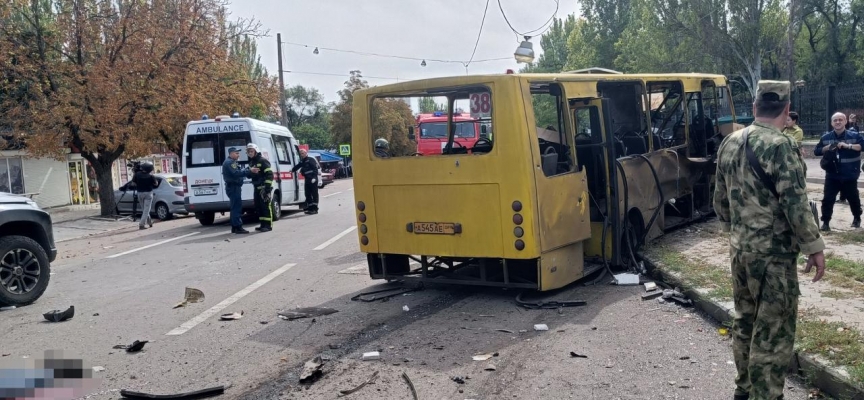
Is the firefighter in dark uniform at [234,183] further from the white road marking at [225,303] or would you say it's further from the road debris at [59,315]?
the road debris at [59,315]

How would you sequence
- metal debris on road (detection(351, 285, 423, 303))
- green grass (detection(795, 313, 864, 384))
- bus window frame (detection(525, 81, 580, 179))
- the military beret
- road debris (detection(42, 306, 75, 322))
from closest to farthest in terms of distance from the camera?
the military beret < green grass (detection(795, 313, 864, 384)) < road debris (detection(42, 306, 75, 322)) < bus window frame (detection(525, 81, 580, 179)) < metal debris on road (detection(351, 285, 423, 303))

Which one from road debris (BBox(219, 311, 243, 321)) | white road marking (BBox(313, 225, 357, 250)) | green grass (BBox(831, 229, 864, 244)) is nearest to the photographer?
road debris (BBox(219, 311, 243, 321))

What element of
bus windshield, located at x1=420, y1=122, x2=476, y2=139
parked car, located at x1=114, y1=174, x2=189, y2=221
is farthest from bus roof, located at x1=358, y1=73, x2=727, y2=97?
parked car, located at x1=114, y1=174, x2=189, y2=221

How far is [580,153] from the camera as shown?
29.1 feet

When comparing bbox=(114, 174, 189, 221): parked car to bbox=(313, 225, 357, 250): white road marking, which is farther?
bbox=(114, 174, 189, 221): parked car

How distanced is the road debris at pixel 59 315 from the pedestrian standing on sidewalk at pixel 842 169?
992cm

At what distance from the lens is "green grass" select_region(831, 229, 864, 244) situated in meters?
9.66

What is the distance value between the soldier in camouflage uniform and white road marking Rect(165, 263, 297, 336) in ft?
16.6

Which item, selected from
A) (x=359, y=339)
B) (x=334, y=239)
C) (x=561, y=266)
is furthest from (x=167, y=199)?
(x=359, y=339)

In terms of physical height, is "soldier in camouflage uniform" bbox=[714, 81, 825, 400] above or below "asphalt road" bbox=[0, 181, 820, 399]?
above

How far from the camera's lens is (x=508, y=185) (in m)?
7.36

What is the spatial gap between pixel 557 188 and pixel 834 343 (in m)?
3.14

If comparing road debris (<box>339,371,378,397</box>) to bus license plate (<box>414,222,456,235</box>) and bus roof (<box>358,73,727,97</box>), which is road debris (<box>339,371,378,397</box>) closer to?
bus license plate (<box>414,222,456,235</box>)

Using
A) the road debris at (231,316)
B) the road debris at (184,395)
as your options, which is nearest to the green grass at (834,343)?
the road debris at (184,395)
